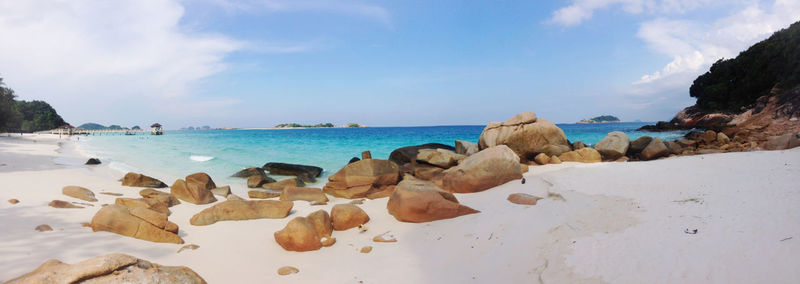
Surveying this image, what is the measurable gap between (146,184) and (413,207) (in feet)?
31.9

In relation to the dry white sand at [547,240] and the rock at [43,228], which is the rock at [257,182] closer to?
the dry white sand at [547,240]

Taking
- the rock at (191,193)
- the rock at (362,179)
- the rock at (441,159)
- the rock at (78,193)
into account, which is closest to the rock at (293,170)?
the rock at (362,179)

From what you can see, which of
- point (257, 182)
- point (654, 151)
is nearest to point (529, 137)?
point (654, 151)

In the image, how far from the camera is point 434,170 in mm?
12383

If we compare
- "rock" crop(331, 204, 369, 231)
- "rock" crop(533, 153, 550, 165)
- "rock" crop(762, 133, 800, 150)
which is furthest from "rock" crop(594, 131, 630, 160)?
"rock" crop(331, 204, 369, 231)

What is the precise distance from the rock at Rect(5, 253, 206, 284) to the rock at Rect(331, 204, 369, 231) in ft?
9.80

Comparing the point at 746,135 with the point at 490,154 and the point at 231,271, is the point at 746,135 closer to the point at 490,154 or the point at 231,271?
the point at 490,154

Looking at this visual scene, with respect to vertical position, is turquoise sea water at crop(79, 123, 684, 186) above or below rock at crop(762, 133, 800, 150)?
below

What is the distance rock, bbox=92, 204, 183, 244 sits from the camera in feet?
16.6

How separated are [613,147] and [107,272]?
Result: 54.6 ft

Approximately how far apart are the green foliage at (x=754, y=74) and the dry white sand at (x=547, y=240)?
37.8 m

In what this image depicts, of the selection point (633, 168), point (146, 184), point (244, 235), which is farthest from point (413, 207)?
point (146, 184)

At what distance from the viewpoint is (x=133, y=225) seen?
507cm

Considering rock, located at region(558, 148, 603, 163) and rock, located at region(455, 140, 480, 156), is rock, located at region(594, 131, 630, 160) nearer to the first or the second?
rock, located at region(558, 148, 603, 163)
